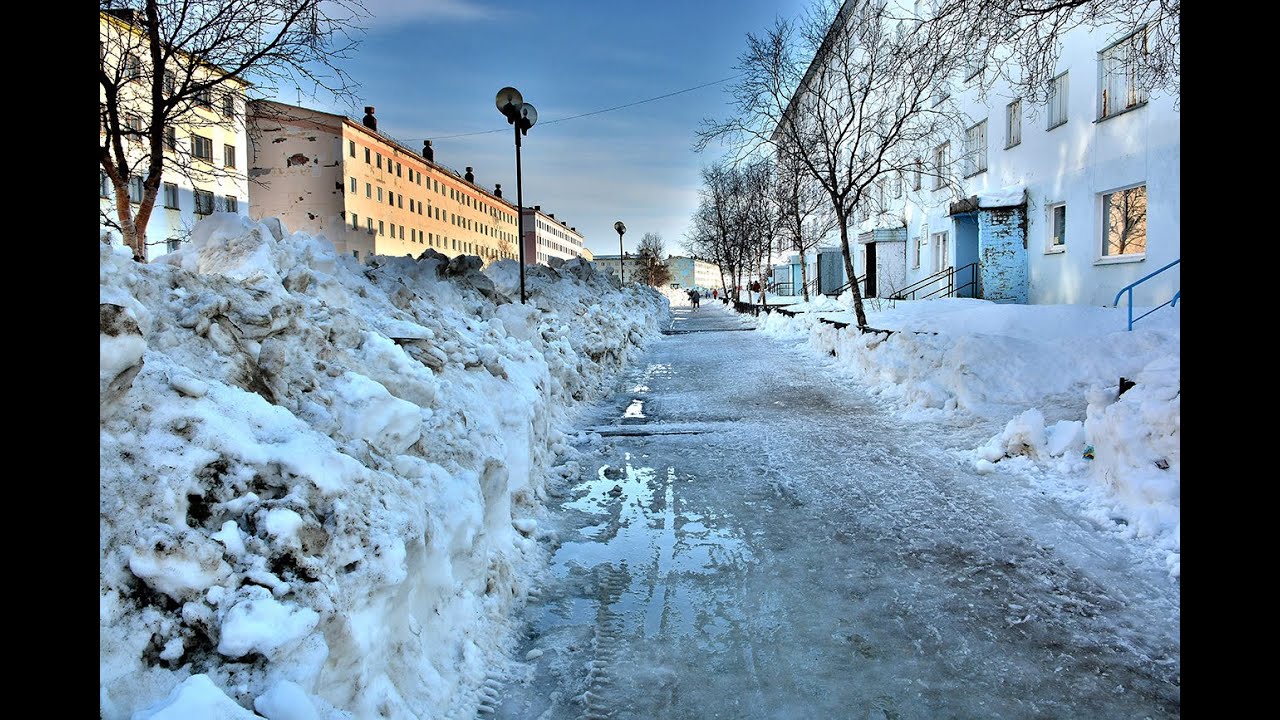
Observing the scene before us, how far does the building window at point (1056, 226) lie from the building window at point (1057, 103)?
2.04 m

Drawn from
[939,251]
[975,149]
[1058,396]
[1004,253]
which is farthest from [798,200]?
[1058,396]

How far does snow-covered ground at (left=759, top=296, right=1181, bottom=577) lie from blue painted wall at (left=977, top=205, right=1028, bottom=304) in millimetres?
5296

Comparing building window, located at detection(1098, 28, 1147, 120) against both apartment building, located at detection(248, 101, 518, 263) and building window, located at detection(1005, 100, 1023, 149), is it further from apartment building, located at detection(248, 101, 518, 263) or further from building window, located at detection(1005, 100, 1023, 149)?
apartment building, located at detection(248, 101, 518, 263)

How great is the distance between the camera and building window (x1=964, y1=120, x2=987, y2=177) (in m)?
23.8

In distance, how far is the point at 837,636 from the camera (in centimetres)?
358

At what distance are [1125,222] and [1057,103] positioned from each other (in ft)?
13.8

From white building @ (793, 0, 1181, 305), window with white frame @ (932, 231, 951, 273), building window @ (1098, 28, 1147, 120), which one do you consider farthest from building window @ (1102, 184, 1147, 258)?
window with white frame @ (932, 231, 951, 273)

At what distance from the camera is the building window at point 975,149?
23.8 meters

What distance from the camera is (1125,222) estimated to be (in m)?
16.8

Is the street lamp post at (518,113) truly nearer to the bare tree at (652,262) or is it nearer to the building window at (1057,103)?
the building window at (1057,103)

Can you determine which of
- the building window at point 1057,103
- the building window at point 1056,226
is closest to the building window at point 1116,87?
the building window at point 1057,103

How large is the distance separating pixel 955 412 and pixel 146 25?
356 inches

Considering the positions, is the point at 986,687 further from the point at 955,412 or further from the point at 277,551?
the point at 955,412

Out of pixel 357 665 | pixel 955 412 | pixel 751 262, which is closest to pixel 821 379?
pixel 955 412
